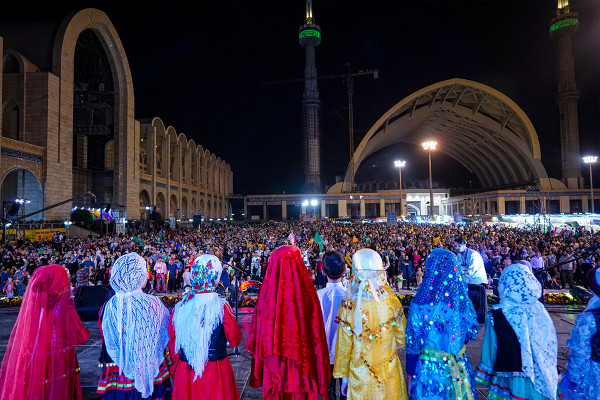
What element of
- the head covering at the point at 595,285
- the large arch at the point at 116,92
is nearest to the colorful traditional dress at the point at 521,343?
the head covering at the point at 595,285

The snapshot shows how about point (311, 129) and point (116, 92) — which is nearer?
point (116, 92)

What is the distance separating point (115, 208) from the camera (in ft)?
90.4

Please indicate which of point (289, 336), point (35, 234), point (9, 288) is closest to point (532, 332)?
point (289, 336)

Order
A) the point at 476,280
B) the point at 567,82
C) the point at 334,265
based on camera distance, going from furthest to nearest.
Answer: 1. the point at 567,82
2. the point at 476,280
3. the point at 334,265

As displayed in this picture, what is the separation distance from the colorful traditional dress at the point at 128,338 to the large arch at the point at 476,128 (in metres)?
52.0

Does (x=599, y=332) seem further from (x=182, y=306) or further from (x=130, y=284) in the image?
(x=130, y=284)

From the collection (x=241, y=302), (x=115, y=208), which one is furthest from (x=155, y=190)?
(x=241, y=302)

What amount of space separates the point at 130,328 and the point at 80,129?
29.8m

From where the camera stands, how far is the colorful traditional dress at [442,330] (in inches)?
97.0

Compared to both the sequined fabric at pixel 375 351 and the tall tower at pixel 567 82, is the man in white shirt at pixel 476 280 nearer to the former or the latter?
the sequined fabric at pixel 375 351

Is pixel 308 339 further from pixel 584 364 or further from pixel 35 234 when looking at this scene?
pixel 35 234

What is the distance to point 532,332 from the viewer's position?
2449 mm

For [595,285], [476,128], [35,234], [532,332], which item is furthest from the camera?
[476,128]

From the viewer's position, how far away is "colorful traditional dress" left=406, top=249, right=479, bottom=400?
8.09 ft
